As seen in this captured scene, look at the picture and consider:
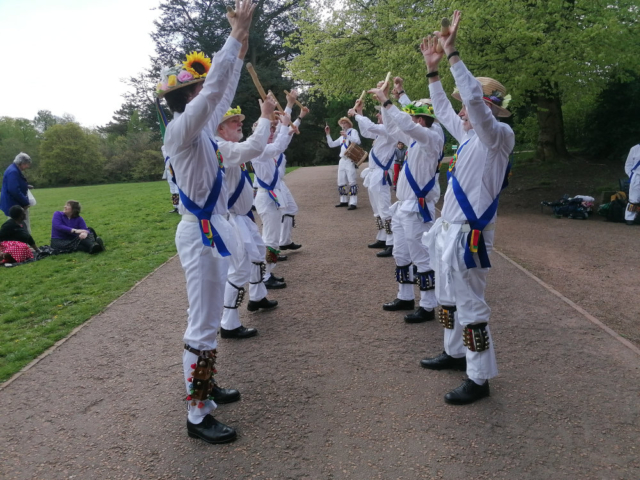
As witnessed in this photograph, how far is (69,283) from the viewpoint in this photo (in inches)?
293

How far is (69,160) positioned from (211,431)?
1575 inches

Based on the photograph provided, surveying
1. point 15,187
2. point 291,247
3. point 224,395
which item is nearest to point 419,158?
point 224,395

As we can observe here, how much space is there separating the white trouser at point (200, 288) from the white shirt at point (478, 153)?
1.84 meters

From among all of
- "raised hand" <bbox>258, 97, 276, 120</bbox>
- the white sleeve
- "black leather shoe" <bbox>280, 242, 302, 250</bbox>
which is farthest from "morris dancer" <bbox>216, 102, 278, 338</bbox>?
"black leather shoe" <bbox>280, 242, 302, 250</bbox>

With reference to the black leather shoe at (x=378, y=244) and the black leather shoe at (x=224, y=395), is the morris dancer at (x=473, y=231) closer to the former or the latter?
the black leather shoe at (x=224, y=395)

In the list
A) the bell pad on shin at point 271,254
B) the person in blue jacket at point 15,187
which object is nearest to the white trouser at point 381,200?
the bell pad on shin at point 271,254

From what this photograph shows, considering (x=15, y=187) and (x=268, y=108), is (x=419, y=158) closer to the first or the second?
(x=268, y=108)

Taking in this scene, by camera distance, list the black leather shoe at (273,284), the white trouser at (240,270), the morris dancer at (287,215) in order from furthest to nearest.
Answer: the morris dancer at (287,215) → the black leather shoe at (273,284) → the white trouser at (240,270)

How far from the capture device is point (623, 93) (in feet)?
58.1

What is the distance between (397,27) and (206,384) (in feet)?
41.4

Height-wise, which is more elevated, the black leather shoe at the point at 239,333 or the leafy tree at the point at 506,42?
the leafy tree at the point at 506,42

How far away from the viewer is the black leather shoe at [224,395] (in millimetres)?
3678

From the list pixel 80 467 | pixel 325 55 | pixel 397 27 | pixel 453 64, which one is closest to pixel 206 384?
pixel 80 467

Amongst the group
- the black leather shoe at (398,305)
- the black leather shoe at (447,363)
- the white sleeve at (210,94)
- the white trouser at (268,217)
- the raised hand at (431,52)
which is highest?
the raised hand at (431,52)
